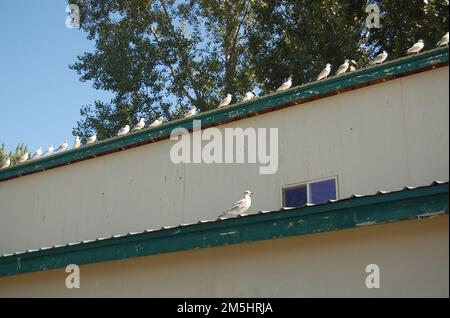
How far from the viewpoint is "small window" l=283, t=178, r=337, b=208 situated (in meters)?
10.3

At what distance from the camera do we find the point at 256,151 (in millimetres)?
11188

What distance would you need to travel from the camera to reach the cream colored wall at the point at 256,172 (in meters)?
9.62

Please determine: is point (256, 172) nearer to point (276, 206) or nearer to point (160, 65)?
point (276, 206)

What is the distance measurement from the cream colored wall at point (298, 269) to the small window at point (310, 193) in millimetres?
1864

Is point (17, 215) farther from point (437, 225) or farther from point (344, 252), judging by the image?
point (437, 225)

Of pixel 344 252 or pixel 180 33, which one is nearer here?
pixel 344 252

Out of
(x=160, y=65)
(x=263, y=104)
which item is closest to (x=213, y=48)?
(x=160, y=65)

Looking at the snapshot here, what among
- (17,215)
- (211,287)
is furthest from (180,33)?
(211,287)

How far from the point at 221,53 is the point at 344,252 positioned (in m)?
22.1

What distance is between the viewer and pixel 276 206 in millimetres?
10781

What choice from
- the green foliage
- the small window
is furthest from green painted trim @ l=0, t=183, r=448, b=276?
the green foliage

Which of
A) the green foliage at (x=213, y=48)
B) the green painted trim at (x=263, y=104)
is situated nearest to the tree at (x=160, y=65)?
the green foliage at (x=213, y=48)
